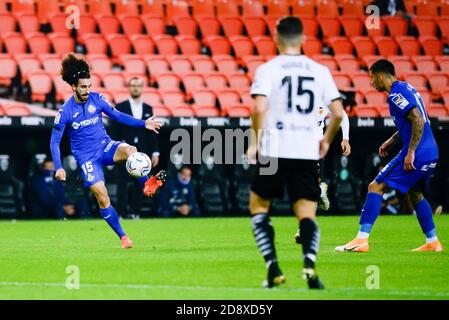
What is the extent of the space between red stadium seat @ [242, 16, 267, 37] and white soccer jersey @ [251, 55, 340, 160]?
50.7ft

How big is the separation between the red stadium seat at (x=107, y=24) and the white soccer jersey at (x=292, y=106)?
14.7 m

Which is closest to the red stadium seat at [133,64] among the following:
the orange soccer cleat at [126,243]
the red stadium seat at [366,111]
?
the red stadium seat at [366,111]

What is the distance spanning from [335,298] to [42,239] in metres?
7.19

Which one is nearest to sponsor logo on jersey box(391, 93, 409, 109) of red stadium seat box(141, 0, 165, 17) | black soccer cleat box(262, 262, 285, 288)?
black soccer cleat box(262, 262, 285, 288)

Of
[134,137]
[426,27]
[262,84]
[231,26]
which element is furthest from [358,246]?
[426,27]

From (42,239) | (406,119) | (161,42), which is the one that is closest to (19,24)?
(161,42)

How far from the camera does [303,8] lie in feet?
82.7

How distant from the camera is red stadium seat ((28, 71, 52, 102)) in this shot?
20.1m

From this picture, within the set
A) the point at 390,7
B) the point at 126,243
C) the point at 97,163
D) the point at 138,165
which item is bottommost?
the point at 126,243

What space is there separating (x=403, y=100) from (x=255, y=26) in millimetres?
12516

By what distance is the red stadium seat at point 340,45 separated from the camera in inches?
937

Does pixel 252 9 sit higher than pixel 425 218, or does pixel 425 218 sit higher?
pixel 252 9

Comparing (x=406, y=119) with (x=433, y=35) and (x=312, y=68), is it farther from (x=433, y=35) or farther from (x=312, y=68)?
(x=433, y=35)

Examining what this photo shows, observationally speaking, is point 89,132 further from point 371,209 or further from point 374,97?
point 374,97
